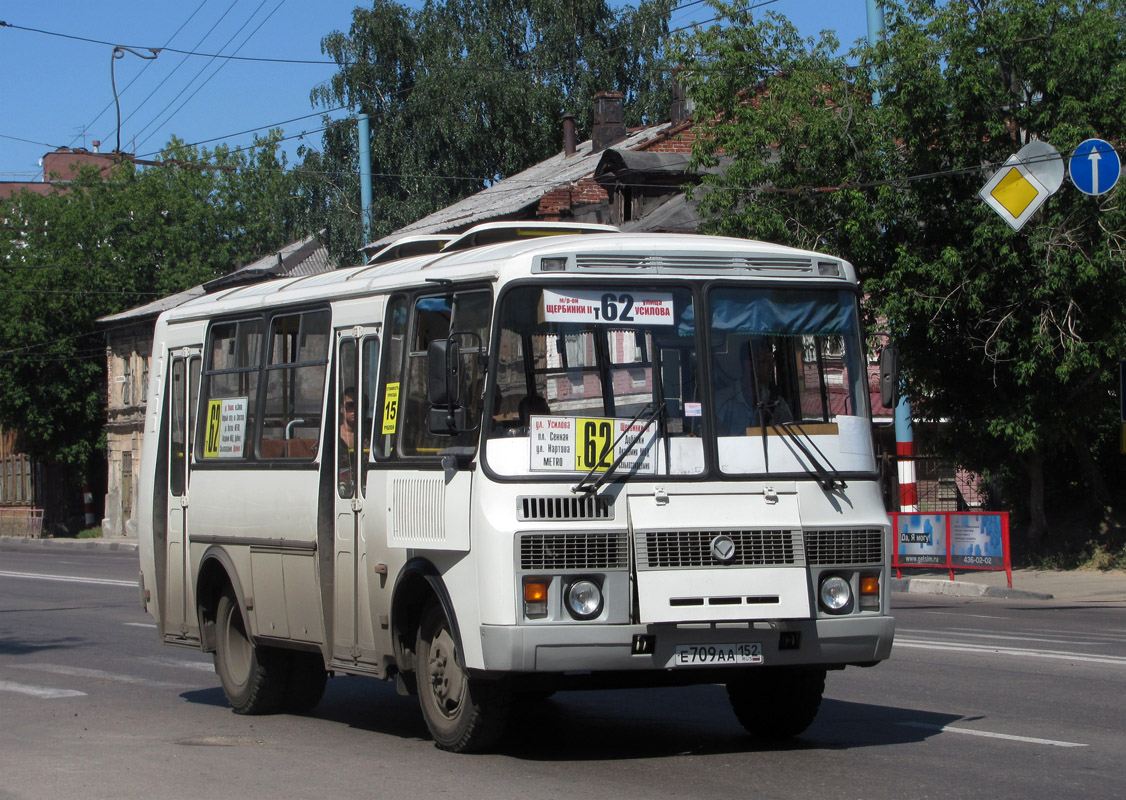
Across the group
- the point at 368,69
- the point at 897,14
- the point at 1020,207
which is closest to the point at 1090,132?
the point at 1020,207

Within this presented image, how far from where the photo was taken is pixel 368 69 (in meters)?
53.0

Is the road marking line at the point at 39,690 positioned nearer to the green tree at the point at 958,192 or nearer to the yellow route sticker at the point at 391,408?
the yellow route sticker at the point at 391,408

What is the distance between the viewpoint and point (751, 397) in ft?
26.0

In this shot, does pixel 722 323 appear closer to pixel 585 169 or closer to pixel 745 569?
pixel 745 569

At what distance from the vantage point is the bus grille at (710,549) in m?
7.48

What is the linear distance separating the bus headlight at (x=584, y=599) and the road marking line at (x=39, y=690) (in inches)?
216

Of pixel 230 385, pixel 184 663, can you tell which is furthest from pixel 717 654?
pixel 184 663

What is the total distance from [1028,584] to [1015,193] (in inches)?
228

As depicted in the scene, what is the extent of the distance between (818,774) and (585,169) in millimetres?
37241

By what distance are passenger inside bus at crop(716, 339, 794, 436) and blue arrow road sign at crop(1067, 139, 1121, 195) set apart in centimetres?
1285

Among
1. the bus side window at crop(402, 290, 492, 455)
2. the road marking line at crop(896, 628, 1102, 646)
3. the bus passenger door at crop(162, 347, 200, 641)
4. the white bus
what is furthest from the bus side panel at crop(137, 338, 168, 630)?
the road marking line at crop(896, 628, 1102, 646)

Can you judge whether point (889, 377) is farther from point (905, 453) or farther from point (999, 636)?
point (905, 453)

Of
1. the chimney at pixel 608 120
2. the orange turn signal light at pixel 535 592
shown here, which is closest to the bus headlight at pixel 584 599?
the orange turn signal light at pixel 535 592

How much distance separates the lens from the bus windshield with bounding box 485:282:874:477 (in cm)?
760
